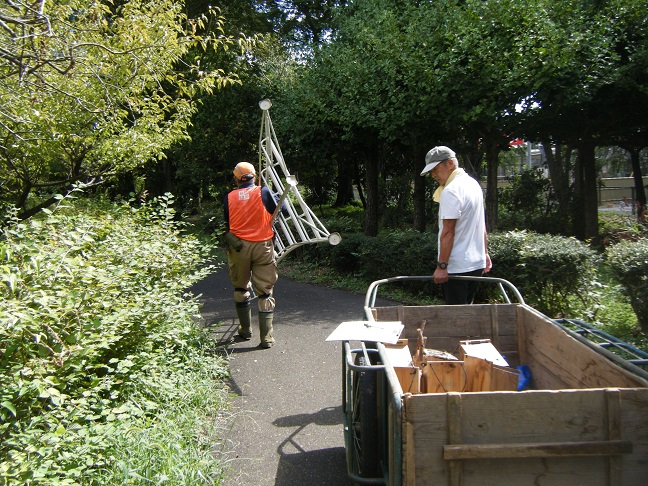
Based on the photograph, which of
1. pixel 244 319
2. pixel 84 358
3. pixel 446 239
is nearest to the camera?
pixel 84 358

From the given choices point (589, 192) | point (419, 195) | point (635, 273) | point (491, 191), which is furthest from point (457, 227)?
point (589, 192)

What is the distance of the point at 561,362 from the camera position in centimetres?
311

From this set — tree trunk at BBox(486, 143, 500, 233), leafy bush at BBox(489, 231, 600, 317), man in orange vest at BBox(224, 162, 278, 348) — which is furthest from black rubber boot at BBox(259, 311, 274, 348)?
tree trunk at BBox(486, 143, 500, 233)

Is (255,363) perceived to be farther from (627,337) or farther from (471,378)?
(627,337)

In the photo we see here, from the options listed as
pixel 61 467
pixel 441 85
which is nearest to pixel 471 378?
pixel 61 467

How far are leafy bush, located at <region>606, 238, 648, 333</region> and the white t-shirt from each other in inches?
85.0

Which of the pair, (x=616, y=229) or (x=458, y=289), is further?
(x=616, y=229)

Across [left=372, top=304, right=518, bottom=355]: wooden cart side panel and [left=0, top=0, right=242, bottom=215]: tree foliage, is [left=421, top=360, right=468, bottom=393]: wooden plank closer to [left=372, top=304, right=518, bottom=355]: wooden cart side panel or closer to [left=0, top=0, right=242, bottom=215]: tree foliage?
[left=372, top=304, right=518, bottom=355]: wooden cart side panel

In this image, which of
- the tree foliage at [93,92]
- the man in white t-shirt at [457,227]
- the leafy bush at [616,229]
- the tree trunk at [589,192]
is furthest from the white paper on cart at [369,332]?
the tree trunk at [589,192]

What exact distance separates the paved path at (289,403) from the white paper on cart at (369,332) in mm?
1078

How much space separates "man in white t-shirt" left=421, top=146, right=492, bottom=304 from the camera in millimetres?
4570

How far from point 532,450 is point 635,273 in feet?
14.5

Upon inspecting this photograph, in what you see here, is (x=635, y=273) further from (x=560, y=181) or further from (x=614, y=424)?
(x=560, y=181)

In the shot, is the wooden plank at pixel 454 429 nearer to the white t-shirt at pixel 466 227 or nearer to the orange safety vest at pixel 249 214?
the white t-shirt at pixel 466 227
